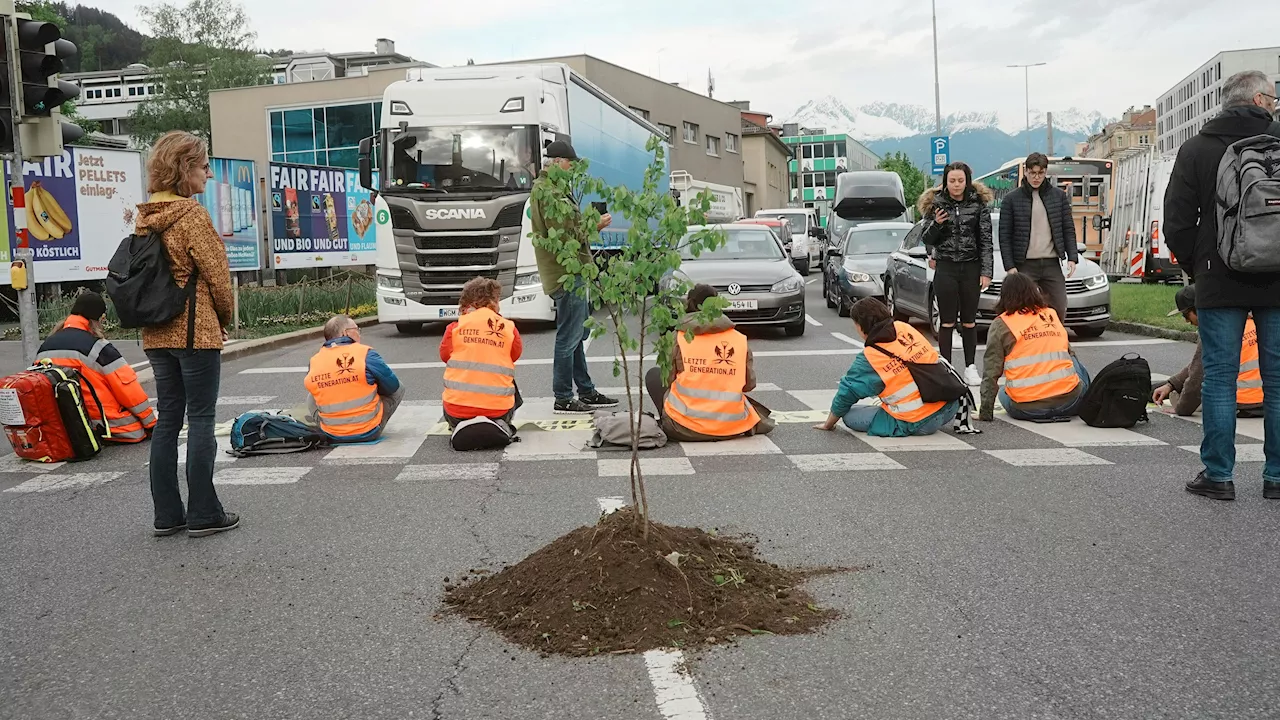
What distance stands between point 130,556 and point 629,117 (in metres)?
21.1

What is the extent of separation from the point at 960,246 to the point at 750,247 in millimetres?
6976

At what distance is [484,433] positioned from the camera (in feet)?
26.6

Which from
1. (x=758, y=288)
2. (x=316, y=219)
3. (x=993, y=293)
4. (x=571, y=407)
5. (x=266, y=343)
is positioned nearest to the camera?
(x=571, y=407)

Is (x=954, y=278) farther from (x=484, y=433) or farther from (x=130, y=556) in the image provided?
(x=130, y=556)

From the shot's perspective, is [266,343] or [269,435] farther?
[266,343]

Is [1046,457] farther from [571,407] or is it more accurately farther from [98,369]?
[98,369]

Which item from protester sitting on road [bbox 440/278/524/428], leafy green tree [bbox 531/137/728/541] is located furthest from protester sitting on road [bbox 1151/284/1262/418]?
leafy green tree [bbox 531/137/728/541]

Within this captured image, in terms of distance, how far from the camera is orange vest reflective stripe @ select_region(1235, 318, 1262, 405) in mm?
8242

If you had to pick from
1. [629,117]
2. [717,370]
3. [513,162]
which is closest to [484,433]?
[717,370]

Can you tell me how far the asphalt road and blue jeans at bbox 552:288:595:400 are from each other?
1.38 meters

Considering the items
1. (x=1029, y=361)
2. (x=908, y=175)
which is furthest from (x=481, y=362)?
(x=908, y=175)

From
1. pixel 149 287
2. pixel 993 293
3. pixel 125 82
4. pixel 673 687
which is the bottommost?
pixel 673 687

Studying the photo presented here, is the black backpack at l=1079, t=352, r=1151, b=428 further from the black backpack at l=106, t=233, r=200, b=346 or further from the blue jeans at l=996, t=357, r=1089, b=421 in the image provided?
the black backpack at l=106, t=233, r=200, b=346

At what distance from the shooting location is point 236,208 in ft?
64.7
